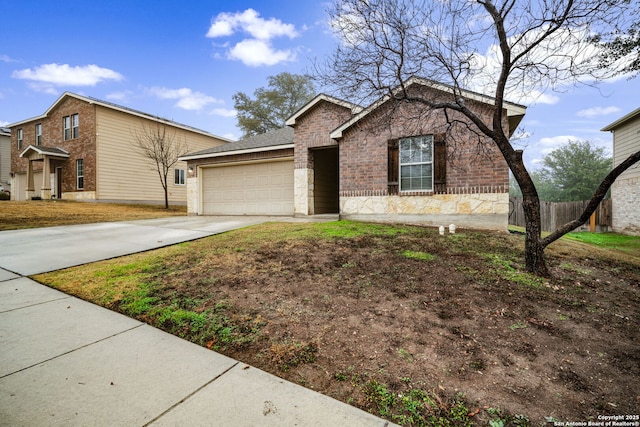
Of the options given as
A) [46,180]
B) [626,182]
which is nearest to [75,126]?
[46,180]

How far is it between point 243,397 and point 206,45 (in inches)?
856

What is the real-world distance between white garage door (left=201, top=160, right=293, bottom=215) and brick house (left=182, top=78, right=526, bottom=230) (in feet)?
0.16

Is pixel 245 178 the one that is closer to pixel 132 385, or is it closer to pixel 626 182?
pixel 132 385

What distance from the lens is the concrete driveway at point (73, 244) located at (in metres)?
5.01

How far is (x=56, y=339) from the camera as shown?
8.14 feet

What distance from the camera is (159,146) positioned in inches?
757

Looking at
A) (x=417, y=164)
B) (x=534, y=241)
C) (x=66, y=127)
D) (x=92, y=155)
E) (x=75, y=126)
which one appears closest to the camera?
(x=534, y=241)

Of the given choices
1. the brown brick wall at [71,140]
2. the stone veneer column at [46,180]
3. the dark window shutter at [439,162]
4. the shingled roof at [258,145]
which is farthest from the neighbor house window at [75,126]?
the dark window shutter at [439,162]

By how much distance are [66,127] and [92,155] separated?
14.3 feet

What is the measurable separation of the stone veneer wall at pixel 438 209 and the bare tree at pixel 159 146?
47.6 ft

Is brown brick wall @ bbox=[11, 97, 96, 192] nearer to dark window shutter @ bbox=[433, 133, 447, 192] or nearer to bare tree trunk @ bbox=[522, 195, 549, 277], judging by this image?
dark window shutter @ bbox=[433, 133, 447, 192]

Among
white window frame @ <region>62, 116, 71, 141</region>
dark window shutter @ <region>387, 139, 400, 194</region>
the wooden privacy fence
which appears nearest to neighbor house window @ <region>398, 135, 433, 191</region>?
dark window shutter @ <region>387, 139, 400, 194</region>

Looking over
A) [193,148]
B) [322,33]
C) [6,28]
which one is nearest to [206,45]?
[193,148]

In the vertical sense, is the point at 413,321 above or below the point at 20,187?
below
